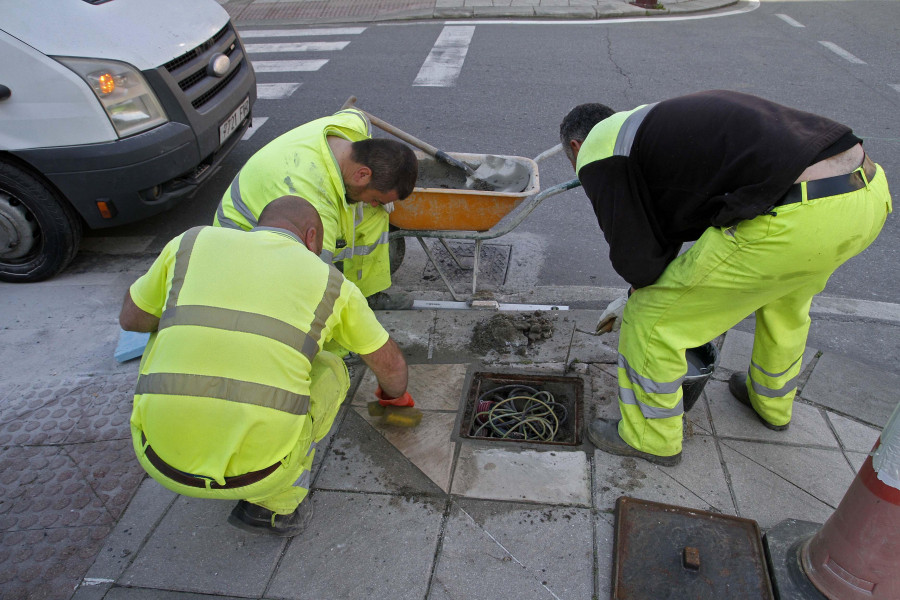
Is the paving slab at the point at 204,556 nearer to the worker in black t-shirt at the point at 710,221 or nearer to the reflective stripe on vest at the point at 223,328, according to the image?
the reflective stripe on vest at the point at 223,328

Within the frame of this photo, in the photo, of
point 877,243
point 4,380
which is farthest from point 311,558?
point 877,243

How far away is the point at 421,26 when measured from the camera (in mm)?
10094

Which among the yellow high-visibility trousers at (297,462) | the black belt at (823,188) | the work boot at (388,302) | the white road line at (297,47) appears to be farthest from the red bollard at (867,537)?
the white road line at (297,47)

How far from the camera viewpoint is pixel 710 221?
96.3 inches

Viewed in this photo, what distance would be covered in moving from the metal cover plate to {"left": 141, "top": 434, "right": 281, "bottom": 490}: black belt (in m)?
1.38

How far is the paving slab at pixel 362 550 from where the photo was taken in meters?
2.37

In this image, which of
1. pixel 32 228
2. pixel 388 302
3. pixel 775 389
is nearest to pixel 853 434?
pixel 775 389

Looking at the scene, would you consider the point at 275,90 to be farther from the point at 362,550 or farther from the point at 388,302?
the point at 362,550

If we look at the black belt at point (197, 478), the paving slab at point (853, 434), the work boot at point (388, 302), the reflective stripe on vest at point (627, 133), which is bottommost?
the work boot at point (388, 302)

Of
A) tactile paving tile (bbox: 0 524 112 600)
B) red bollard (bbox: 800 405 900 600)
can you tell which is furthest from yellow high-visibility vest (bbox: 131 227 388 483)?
red bollard (bbox: 800 405 900 600)

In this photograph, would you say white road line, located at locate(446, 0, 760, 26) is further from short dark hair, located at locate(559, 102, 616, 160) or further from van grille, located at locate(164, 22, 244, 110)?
short dark hair, located at locate(559, 102, 616, 160)

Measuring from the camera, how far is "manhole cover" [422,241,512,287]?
457cm

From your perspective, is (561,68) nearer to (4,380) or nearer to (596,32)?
(596,32)

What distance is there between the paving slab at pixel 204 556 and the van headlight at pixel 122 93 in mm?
2657
